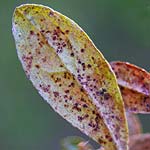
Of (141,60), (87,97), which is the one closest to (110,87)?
(87,97)

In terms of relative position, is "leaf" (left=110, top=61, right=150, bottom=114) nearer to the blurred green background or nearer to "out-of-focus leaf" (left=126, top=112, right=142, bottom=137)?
"out-of-focus leaf" (left=126, top=112, right=142, bottom=137)

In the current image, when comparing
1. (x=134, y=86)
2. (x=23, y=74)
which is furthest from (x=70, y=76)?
(x=23, y=74)

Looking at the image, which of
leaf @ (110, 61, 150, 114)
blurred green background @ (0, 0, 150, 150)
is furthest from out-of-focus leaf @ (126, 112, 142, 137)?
blurred green background @ (0, 0, 150, 150)

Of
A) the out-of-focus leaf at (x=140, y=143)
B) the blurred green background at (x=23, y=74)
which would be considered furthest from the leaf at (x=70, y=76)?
the blurred green background at (x=23, y=74)

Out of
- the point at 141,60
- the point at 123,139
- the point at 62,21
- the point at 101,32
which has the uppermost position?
the point at 101,32

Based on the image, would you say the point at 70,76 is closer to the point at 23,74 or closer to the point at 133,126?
the point at 133,126

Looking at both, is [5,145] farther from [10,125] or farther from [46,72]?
[46,72]

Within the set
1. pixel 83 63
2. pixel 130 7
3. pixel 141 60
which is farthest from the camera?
pixel 141 60

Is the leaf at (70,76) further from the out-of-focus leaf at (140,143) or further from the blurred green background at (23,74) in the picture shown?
the blurred green background at (23,74)
